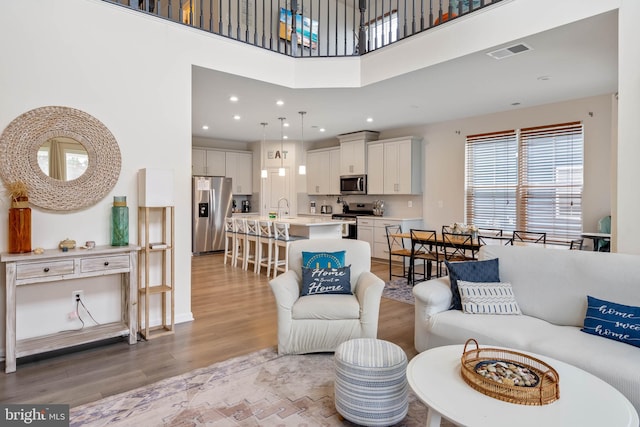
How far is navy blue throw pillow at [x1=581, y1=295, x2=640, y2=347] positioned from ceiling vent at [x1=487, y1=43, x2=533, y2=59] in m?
2.36

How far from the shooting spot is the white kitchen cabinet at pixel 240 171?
9148 millimetres

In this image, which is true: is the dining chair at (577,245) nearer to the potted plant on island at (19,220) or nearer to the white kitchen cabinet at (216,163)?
the potted plant on island at (19,220)

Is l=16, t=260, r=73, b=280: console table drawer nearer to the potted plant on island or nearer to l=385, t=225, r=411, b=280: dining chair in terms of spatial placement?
the potted plant on island

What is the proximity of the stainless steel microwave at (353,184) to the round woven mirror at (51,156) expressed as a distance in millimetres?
5330

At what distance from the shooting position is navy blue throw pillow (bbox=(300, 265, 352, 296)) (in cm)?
323

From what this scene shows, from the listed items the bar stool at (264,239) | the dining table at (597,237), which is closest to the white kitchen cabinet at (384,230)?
the bar stool at (264,239)

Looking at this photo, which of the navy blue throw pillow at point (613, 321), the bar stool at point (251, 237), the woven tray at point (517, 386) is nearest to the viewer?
the woven tray at point (517, 386)

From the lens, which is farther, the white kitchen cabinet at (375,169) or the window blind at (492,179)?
the white kitchen cabinet at (375,169)

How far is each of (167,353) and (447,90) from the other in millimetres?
4453

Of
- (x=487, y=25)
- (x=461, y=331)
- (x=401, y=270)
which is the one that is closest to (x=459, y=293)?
(x=461, y=331)

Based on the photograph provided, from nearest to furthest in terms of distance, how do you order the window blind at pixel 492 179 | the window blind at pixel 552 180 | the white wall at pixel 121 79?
the white wall at pixel 121 79 → the window blind at pixel 552 180 → the window blind at pixel 492 179

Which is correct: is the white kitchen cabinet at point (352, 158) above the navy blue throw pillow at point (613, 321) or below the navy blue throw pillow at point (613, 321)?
above

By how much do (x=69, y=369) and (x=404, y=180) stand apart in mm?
5981

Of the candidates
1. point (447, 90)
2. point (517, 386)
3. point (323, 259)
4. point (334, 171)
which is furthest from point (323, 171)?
point (517, 386)
